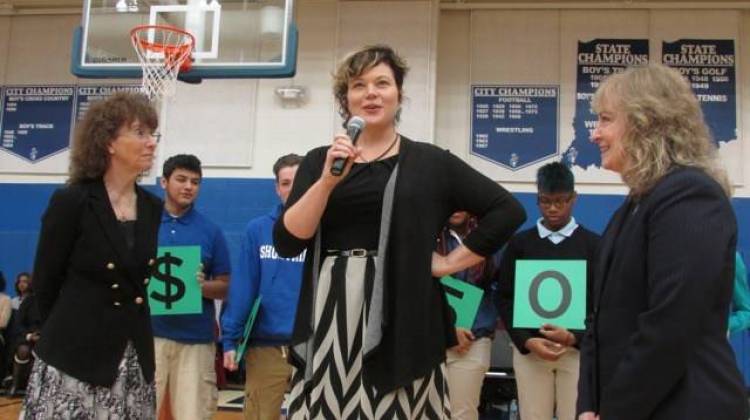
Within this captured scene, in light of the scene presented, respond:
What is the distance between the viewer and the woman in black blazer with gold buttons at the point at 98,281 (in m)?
2.27

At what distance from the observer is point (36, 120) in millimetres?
10555

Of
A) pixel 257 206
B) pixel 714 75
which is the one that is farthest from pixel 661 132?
pixel 714 75

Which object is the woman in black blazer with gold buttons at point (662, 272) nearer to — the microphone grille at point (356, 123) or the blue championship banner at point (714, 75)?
the microphone grille at point (356, 123)

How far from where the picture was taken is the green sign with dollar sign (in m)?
3.54

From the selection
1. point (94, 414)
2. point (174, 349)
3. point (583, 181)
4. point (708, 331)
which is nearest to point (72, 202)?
point (94, 414)

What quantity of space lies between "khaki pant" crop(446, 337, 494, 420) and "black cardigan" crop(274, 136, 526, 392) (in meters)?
2.23

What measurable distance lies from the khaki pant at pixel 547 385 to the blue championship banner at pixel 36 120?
28.8 feet

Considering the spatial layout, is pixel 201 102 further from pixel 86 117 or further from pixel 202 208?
pixel 86 117

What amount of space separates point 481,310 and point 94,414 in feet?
8.32

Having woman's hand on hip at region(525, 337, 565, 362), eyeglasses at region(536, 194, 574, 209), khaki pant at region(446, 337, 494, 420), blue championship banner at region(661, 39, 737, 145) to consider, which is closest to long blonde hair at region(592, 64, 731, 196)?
woman's hand on hip at region(525, 337, 565, 362)

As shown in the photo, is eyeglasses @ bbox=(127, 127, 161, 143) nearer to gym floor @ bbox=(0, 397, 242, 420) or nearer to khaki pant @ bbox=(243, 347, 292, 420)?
khaki pant @ bbox=(243, 347, 292, 420)

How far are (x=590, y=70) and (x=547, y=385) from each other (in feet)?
22.4

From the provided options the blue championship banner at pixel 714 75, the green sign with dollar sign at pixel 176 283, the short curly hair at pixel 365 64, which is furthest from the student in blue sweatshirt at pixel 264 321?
the blue championship banner at pixel 714 75

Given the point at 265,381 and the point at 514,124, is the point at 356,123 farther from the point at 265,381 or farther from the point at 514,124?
the point at 514,124
